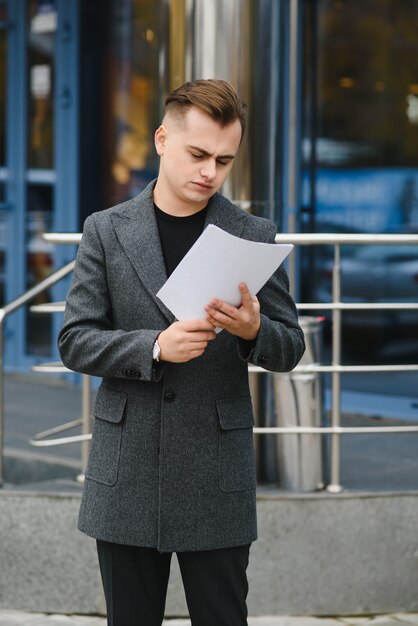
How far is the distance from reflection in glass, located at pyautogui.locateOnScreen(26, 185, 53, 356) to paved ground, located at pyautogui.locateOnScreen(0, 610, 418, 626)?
14.4ft

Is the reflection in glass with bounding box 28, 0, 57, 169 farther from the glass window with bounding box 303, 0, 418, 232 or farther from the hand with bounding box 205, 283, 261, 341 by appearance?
the hand with bounding box 205, 283, 261, 341

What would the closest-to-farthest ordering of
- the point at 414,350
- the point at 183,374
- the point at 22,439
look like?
the point at 183,374
the point at 22,439
the point at 414,350

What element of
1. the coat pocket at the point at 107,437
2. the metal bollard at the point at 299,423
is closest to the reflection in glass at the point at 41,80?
the metal bollard at the point at 299,423

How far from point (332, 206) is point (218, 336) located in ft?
15.9

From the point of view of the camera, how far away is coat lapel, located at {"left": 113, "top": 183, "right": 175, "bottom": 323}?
9.60ft

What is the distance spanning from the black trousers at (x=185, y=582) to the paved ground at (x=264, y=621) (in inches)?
73.1

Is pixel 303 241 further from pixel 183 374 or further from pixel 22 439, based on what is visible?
pixel 22 439

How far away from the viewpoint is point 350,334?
771 centimetres

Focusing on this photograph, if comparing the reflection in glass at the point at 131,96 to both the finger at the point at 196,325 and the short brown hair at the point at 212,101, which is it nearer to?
the short brown hair at the point at 212,101

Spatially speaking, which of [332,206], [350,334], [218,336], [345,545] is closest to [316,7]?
[332,206]

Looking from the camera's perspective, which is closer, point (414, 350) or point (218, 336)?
point (218, 336)

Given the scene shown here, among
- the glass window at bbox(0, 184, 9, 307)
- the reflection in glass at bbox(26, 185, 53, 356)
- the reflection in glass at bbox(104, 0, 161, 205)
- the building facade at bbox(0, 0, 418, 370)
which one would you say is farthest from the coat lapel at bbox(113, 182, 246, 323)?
the glass window at bbox(0, 184, 9, 307)

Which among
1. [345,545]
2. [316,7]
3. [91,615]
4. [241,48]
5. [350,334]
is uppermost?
[316,7]

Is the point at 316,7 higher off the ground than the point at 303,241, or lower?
higher
